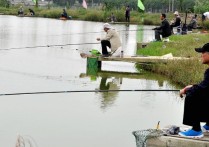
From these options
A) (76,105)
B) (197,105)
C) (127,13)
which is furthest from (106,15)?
(197,105)

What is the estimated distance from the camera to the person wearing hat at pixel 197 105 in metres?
5.45

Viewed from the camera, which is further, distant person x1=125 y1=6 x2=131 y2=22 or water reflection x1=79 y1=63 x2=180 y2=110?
distant person x1=125 y1=6 x2=131 y2=22

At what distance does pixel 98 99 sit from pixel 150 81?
2648 millimetres

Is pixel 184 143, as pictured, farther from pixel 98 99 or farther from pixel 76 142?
pixel 98 99

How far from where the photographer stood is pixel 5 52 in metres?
16.1

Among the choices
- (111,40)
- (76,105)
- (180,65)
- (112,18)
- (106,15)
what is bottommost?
(76,105)

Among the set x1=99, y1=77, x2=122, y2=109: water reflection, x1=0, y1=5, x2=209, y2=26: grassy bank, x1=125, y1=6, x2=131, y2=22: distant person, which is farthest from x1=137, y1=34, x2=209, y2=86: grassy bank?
x1=0, y1=5, x2=209, y2=26: grassy bank

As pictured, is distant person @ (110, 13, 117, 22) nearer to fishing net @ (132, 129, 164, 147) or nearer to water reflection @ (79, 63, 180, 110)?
water reflection @ (79, 63, 180, 110)

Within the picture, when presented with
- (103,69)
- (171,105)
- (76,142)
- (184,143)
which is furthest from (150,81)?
(184,143)

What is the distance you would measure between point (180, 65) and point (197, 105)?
6323 mm

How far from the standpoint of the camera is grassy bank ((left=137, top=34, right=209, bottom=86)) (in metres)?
10.9

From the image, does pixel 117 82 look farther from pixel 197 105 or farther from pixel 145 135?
pixel 197 105

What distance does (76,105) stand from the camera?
8.97 metres

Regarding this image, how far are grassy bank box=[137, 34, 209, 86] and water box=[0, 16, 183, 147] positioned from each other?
0.95 ft
